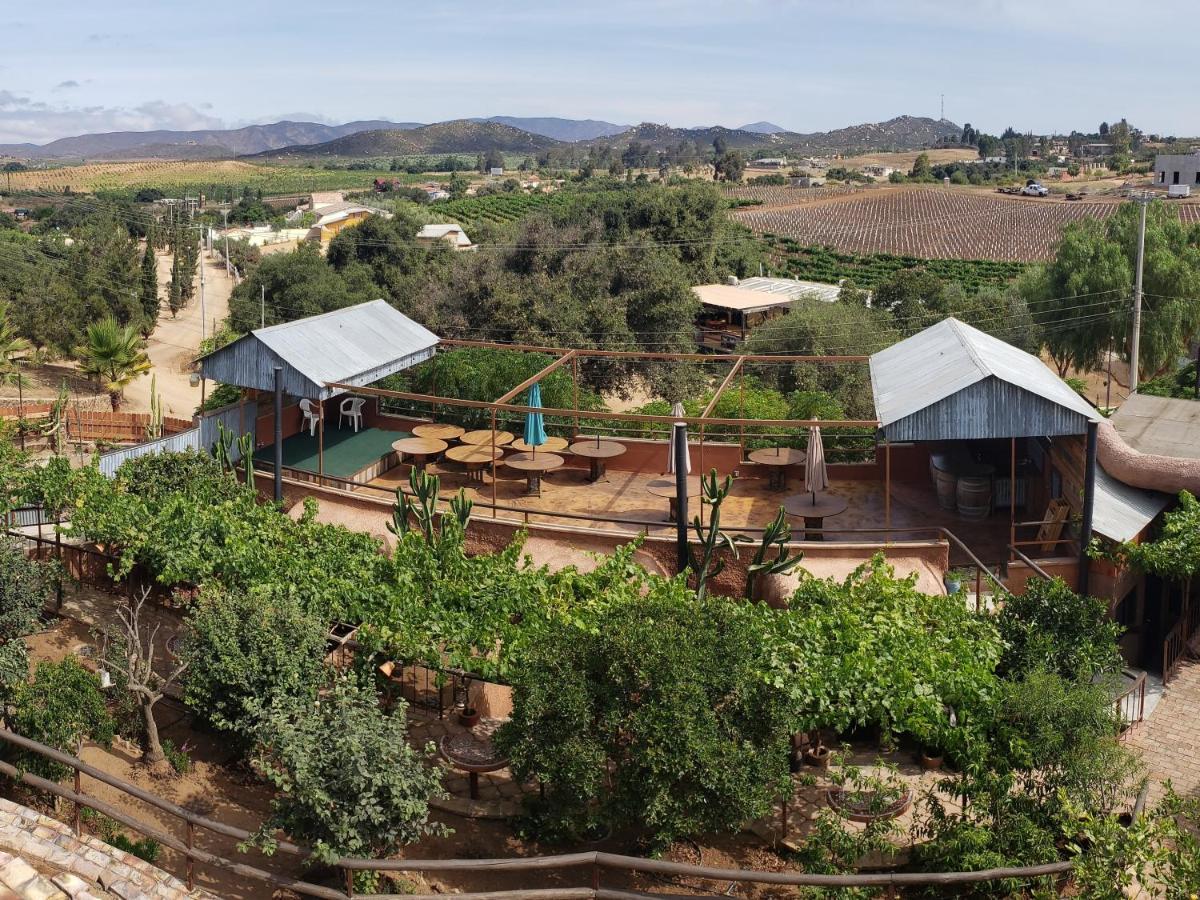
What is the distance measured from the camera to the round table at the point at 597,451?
1792 centimetres

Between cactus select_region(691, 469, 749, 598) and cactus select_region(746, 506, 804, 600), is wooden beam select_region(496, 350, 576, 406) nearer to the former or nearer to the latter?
cactus select_region(691, 469, 749, 598)

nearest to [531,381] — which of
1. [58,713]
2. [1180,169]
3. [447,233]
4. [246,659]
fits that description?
[246,659]

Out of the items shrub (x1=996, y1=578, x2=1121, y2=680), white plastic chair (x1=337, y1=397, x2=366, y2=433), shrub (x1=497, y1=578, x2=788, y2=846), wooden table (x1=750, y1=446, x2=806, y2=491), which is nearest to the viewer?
shrub (x1=497, y1=578, x2=788, y2=846)

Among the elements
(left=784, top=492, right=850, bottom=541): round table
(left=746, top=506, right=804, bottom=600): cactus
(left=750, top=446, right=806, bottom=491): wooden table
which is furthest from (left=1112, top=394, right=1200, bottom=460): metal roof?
(left=746, top=506, right=804, bottom=600): cactus

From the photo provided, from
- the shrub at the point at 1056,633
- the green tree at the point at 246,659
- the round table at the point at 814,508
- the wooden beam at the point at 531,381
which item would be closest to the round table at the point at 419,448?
the wooden beam at the point at 531,381

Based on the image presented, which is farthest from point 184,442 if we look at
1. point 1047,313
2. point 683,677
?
point 1047,313

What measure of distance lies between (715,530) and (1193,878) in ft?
22.1

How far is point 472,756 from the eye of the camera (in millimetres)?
10805

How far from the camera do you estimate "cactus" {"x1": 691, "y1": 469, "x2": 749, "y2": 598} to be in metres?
13.7

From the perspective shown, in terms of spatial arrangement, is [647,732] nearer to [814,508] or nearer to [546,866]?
[546,866]

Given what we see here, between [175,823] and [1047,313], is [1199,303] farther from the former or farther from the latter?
[175,823]

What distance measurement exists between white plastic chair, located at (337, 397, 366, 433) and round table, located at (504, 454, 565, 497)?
155 inches

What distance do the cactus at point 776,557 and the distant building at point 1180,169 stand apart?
126411 mm

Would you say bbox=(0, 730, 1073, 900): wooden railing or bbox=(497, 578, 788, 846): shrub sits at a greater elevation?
bbox=(497, 578, 788, 846): shrub
